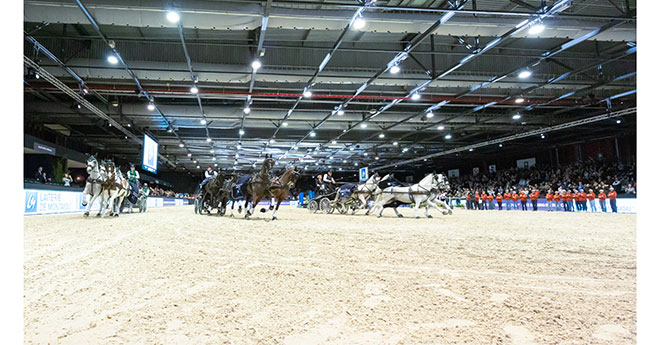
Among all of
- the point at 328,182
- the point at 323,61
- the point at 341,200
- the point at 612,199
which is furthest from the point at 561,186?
the point at 323,61

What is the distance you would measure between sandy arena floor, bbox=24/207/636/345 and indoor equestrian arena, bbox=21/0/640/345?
2 cm

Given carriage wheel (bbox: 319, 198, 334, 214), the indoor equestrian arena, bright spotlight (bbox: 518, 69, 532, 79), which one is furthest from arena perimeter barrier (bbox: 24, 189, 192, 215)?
bright spotlight (bbox: 518, 69, 532, 79)

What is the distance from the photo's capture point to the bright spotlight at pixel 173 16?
8446mm

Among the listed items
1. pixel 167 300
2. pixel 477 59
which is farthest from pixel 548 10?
pixel 167 300

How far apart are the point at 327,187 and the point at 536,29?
11593 millimetres

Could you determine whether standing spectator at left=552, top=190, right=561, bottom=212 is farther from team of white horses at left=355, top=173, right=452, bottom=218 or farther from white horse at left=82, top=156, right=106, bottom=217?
white horse at left=82, top=156, right=106, bottom=217

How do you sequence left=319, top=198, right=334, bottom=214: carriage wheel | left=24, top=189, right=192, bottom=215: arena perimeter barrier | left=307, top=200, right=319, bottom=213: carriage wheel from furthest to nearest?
left=307, top=200, right=319, bottom=213: carriage wheel → left=319, top=198, right=334, bottom=214: carriage wheel → left=24, top=189, right=192, bottom=215: arena perimeter barrier

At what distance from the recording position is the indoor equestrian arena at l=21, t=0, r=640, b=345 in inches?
76.8

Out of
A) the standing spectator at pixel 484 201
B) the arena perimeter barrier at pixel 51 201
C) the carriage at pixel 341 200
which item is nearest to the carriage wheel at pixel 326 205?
the carriage at pixel 341 200

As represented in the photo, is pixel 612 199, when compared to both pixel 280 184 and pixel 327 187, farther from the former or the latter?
pixel 280 184

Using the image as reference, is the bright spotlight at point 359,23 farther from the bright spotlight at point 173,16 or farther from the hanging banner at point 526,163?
the hanging banner at point 526,163

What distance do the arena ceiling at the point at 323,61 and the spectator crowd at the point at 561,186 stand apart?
3460mm

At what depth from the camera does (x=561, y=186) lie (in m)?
21.7

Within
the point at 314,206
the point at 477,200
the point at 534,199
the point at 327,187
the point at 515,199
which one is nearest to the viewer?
the point at 327,187
